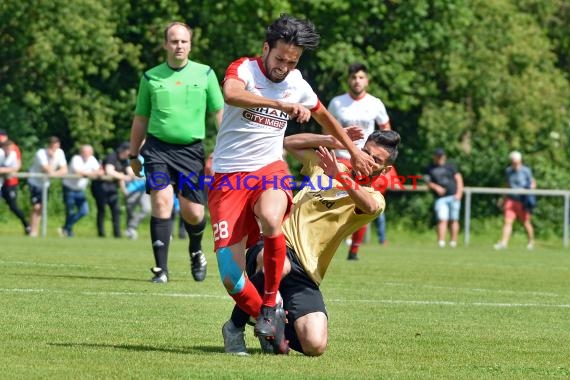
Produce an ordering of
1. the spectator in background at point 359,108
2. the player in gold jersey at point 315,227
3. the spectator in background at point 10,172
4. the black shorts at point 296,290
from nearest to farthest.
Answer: the player in gold jersey at point 315,227 → the black shorts at point 296,290 → the spectator in background at point 359,108 → the spectator in background at point 10,172

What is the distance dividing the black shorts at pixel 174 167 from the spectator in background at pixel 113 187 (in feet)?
46.2

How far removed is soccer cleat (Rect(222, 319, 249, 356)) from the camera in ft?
26.0

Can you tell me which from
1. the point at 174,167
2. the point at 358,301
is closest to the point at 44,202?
the point at 174,167

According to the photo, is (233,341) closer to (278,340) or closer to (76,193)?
(278,340)

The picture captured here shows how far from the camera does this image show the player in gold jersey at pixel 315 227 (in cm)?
816

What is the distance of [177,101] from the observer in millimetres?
12812

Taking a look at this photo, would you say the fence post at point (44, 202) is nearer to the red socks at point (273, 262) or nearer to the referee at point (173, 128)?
the referee at point (173, 128)

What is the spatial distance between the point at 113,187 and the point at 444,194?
657 cm

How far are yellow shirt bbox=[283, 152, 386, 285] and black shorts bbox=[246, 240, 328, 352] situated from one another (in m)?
0.05

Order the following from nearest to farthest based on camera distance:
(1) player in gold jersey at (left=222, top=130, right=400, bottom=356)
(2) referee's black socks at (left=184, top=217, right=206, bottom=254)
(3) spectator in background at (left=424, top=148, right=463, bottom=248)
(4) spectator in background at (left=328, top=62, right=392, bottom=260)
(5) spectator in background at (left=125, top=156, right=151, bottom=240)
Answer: (1) player in gold jersey at (left=222, top=130, right=400, bottom=356) → (2) referee's black socks at (left=184, top=217, right=206, bottom=254) → (4) spectator in background at (left=328, top=62, right=392, bottom=260) → (5) spectator in background at (left=125, top=156, right=151, bottom=240) → (3) spectator in background at (left=424, top=148, right=463, bottom=248)

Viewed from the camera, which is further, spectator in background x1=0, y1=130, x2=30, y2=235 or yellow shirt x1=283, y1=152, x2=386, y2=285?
spectator in background x1=0, y1=130, x2=30, y2=235

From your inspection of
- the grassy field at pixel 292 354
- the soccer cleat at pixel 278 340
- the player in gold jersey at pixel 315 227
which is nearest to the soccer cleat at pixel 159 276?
the grassy field at pixel 292 354

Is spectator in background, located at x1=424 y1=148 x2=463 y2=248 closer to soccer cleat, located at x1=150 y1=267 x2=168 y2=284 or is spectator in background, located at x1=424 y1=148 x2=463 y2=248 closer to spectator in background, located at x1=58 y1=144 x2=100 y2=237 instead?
spectator in background, located at x1=58 y1=144 x2=100 y2=237

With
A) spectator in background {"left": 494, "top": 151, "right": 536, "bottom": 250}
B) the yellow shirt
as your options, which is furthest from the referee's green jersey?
spectator in background {"left": 494, "top": 151, "right": 536, "bottom": 250}
